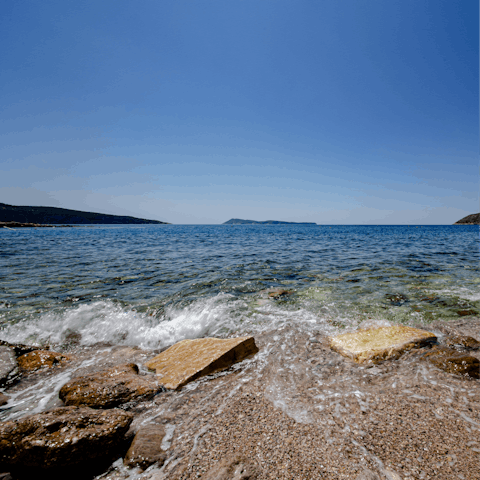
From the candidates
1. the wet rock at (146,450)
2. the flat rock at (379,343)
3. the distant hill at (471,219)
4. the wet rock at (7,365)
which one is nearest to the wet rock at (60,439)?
the wet rock at (146,450)

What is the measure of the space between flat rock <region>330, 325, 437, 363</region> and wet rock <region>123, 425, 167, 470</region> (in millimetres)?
3743

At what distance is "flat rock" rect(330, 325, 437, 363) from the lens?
478 cm

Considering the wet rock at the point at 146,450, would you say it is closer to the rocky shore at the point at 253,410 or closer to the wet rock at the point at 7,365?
the rocky shore at the point at 253,410

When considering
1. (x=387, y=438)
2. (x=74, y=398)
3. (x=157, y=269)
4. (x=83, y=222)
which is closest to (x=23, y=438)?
(x=74, y=398)

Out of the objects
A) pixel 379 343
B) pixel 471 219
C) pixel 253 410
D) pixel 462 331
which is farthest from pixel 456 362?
pixel 471 219

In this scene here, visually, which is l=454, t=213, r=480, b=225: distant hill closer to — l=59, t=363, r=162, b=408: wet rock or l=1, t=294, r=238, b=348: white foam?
l=1, t=294, r=238, b=348: white foam

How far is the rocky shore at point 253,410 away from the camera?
2.65 metres

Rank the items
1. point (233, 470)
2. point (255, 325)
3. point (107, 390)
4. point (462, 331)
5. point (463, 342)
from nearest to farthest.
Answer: point (233, 470)
point (107, 390)
point (463, 342)
point (462, 331)
point (255, 325)

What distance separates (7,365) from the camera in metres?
4.94

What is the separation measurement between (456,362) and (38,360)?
27.3 ft

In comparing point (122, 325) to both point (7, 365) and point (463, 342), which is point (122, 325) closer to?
point (7, 365)

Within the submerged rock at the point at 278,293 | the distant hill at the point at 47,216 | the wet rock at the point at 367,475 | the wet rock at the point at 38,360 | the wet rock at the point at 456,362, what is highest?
the distant hill at the point at 47,216

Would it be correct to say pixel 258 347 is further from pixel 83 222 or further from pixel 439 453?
pixel 83 222

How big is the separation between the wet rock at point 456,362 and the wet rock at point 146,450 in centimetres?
482
